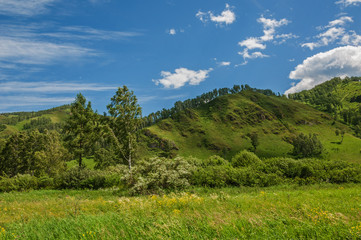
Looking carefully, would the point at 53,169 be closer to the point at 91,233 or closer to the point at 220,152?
the point at 91,233

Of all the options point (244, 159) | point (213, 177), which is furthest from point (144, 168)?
point (244, 159)

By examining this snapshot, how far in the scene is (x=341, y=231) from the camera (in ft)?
14.8

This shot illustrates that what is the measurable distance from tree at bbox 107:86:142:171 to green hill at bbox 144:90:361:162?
96.1m

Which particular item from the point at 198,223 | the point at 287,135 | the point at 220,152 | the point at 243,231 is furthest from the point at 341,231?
the point at 287,135

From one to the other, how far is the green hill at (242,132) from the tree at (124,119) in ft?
315

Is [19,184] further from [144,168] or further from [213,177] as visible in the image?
[213,177]

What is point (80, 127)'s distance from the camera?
32.7 metres

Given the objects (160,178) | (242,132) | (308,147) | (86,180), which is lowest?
(308,147)

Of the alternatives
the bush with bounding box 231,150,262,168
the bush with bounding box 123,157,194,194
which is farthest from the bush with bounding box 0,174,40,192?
the bush with bounding box 231,150,262,168

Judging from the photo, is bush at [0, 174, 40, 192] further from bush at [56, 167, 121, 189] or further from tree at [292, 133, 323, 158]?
tree at [292, 133, 323, 158]

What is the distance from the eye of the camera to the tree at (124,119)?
85.2ft

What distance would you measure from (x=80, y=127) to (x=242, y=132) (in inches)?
6063

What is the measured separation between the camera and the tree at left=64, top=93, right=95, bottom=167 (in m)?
32.3

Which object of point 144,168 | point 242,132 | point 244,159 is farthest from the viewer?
point 242,132
